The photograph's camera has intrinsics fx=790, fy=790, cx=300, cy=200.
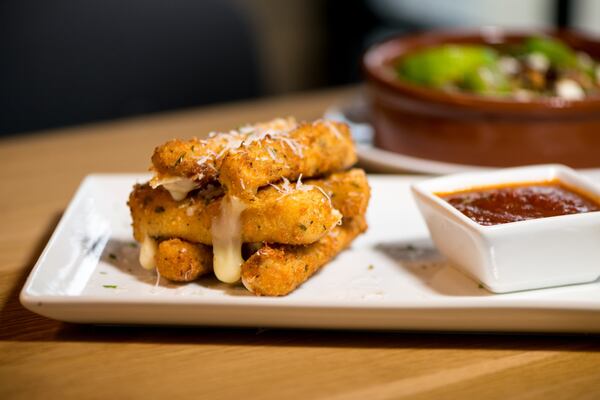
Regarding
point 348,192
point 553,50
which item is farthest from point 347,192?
point 553,50

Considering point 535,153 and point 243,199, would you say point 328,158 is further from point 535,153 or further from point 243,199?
point 535,153

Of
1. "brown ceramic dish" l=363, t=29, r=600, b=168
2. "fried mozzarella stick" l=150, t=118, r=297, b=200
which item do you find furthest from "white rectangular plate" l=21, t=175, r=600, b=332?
"brown ceramic dish" l=363, t=29, r=600, b=168

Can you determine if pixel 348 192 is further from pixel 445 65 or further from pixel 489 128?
pixel 445 65

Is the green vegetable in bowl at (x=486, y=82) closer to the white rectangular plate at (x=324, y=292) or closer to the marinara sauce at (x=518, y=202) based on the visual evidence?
the white rectangular plate at (x=324, y=292)

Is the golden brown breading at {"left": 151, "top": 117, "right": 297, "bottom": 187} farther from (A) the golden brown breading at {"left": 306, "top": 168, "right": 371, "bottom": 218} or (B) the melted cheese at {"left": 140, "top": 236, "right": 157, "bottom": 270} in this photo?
(A) the golden brown breading at {"left": 306, "top": 168, "right": 371, "bottom": 218}

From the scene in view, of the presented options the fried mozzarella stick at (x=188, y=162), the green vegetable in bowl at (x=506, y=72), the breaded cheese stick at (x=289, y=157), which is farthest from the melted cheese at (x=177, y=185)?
the green vegetable in bowl at (x=506, y=72)

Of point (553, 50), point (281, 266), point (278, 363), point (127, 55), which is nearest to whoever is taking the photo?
point (278, 363)
